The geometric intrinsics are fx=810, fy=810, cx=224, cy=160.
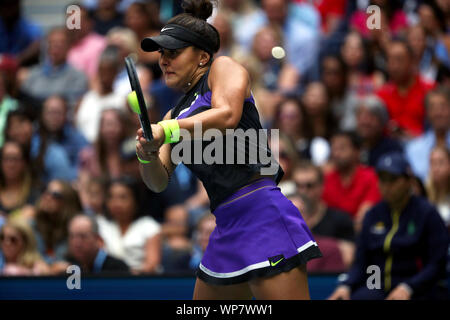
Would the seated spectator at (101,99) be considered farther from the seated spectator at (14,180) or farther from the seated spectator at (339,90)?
the seated spectator at (339,90)

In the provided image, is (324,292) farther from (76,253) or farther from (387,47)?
(387,47)

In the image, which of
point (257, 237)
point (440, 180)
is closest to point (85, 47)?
point (440, 180)

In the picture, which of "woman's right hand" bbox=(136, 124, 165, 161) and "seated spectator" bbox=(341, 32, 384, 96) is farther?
"seated spectator" bbox=(341, 32, 384, 96)

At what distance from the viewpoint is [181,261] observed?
19.8 ft

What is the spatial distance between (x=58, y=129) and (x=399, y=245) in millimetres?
3716

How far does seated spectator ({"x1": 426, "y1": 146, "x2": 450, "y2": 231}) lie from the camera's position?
602 centimetres

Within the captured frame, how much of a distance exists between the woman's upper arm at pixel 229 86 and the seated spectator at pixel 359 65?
13.9ft

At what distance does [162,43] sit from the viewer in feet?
10.9

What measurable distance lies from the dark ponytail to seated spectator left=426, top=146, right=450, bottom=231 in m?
3.03

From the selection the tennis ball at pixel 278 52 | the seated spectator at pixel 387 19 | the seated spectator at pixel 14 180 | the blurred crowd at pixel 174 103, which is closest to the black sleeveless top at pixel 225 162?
the blurred crowd at pixel 174 103

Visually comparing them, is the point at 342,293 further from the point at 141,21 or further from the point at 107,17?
the point at 107,17

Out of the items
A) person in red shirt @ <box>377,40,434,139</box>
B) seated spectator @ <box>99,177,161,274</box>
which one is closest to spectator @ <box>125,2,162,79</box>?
seated spectator @ <box>99,177,161,274</box>

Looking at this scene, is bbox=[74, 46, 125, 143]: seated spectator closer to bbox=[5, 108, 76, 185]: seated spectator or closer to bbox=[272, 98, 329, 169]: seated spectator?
bbox=[5, 108, 76, 185]: seated spectator

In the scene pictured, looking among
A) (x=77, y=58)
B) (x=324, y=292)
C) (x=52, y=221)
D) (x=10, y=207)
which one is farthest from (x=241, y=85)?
(x=77, y=58)
